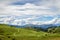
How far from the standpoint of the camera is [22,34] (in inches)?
210

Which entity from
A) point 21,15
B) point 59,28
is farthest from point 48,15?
point 21,15

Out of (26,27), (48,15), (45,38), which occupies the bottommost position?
(45,38)

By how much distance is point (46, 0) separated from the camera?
18.5ft

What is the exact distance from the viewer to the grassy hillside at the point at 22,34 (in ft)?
17.1

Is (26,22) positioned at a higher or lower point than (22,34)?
higher

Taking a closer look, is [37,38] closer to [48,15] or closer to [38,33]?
[38,33]

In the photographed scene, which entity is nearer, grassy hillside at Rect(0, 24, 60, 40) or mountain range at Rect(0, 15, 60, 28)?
grassy hillside at Rect(0, 24, 60, 40)

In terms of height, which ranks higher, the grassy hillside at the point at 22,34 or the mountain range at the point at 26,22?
the mountain range at the point at 26,22

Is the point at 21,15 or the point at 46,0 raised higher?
the point at 46,0

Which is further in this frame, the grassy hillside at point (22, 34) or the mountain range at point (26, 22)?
the mountain range at point (26, 22)

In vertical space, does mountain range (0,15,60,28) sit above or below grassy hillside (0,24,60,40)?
above

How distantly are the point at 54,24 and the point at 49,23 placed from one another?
19 centimetres

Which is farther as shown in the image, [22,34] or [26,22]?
[26,22]

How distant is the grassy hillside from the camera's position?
17.1 feet
